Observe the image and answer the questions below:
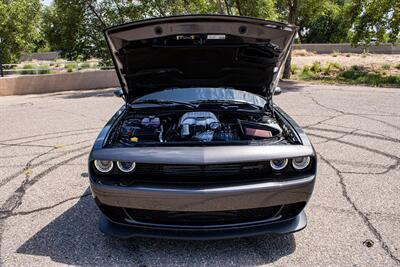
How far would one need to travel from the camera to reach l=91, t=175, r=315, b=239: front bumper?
7.70 ft

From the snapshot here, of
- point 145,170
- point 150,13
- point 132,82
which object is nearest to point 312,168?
point 145,170

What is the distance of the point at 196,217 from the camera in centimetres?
249

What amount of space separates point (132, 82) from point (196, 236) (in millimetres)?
1869

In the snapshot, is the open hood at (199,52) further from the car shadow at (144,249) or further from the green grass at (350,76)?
the green grass at (350,76)

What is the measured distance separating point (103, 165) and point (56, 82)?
44.0 feet

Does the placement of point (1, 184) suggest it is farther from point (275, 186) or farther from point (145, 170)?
point (275, 186)

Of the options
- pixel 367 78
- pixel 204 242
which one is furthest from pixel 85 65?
pixel 204 242

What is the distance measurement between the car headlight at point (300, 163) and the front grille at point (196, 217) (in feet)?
1.10

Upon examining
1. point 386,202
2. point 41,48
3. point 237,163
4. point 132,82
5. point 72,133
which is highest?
point 132,82

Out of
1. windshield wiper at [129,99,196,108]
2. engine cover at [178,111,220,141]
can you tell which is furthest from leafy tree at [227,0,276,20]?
engine cover at [178,111,220,141]

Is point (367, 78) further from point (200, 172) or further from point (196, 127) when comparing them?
point (200, 172)

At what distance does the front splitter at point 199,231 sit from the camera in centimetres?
246

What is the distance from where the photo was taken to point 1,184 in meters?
4.00

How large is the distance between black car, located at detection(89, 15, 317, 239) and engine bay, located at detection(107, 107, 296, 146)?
0.01 meters
